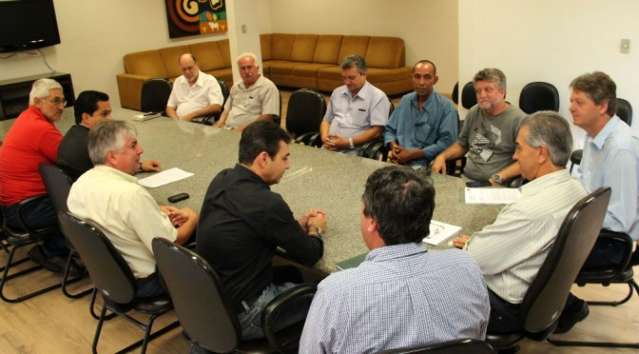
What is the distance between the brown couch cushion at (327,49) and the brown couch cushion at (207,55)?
1698 mm

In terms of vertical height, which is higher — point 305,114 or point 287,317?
point 305,114

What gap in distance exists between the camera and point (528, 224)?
1.92 meters

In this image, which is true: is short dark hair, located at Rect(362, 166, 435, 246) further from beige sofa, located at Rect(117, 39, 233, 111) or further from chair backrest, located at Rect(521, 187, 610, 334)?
beige sofa, located at Rect(117, 39, 233, 111)

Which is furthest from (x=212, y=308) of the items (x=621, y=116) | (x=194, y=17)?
(x=194, y=17)

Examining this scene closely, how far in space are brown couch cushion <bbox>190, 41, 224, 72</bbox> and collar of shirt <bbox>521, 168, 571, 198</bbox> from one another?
26.2ft

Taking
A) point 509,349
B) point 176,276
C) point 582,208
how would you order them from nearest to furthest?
1. point 582,208
2. point 176,276
3. point 509,349

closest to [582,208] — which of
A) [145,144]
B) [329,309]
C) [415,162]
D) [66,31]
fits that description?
[329,309]

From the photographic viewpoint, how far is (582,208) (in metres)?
1.81

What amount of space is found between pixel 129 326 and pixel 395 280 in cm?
231

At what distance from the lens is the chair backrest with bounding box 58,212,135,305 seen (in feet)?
7.41

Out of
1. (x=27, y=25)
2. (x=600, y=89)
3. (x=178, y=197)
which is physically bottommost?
(x=178, y=197)

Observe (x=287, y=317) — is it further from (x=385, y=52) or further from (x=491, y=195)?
(x=385, y=52)

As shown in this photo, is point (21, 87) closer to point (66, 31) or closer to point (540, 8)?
point (66, 31)

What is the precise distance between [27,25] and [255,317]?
677 centimetres
